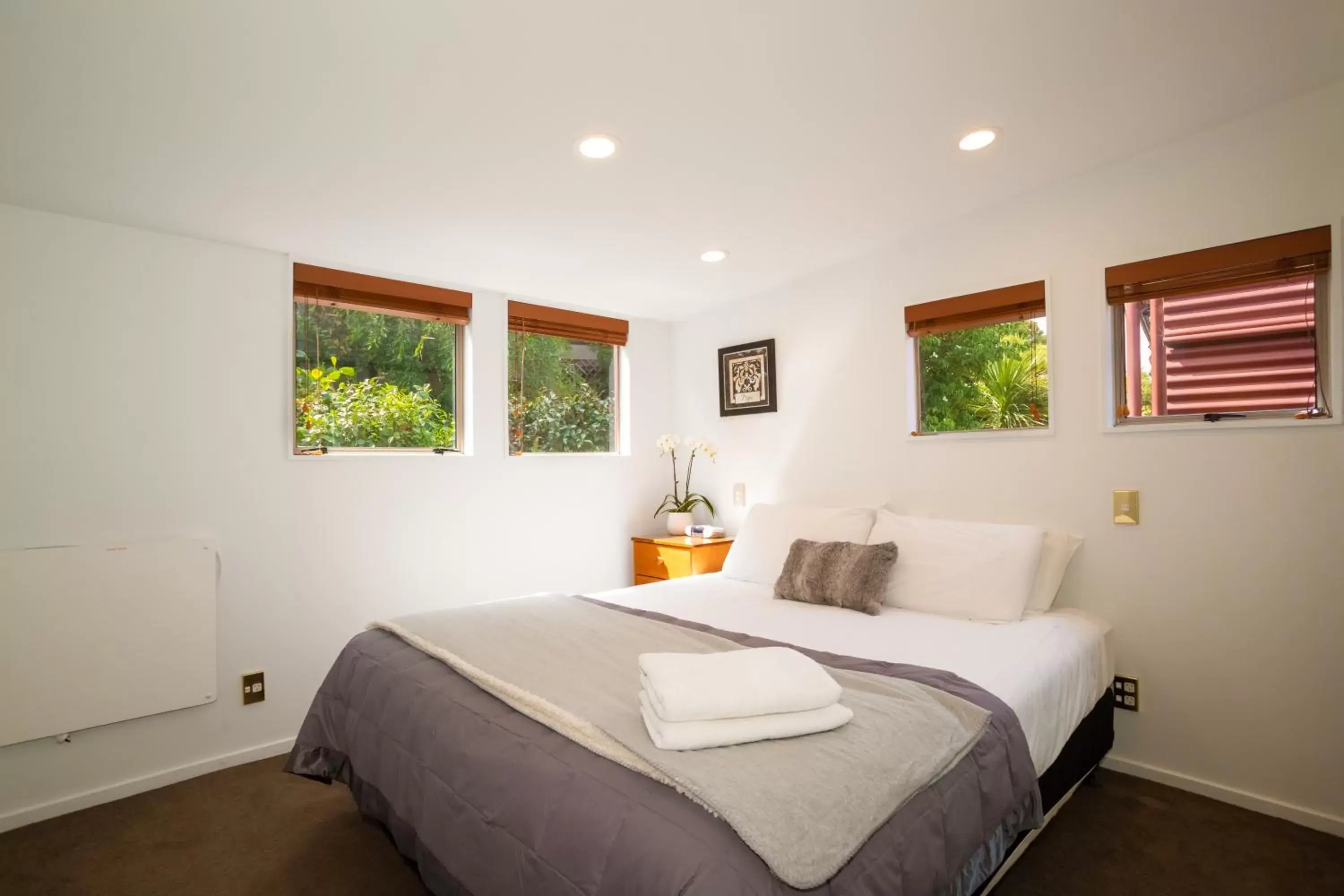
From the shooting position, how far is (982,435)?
9.46ft

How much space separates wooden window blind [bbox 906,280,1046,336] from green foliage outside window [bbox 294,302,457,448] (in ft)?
7.91

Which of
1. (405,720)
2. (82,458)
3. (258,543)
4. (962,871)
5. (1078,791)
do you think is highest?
(82,458)

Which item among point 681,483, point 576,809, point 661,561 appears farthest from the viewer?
point 681,483

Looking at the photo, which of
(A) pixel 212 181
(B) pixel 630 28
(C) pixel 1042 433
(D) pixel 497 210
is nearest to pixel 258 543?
(A) pixel 212 181

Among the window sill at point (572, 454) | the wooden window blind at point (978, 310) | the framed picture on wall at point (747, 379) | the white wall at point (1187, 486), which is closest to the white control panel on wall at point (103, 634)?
the window sill at point (572, 454)

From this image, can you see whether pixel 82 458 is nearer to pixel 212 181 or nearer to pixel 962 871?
pixel 212 181

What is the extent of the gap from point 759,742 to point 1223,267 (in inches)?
87.9

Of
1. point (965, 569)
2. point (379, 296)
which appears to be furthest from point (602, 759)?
point (379, 296)

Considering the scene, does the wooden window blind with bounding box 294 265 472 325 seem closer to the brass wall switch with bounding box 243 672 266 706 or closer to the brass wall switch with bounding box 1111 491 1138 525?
the brass wall switch with bounding box 243 672 266 706

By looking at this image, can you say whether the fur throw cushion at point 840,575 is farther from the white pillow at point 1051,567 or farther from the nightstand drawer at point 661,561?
the nightstand drawer at point 661,561

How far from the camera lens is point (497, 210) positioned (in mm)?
2621

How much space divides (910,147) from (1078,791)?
2301 millimetres

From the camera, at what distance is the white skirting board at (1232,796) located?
6.80 ft

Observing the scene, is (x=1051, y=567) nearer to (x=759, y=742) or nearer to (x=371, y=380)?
(x=759, y=742)
